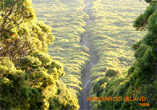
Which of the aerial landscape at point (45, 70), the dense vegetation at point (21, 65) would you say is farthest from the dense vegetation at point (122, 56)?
the dense vegetation at point (21, 65)

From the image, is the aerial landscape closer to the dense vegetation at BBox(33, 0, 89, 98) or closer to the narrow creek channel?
the narrow creek channel

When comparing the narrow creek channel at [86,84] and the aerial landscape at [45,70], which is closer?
the aerial landscape at [45,70]

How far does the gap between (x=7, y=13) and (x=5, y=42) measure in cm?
270

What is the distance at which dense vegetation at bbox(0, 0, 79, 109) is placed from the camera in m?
15.3

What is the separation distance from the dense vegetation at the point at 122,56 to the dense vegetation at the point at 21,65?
24.7 feet

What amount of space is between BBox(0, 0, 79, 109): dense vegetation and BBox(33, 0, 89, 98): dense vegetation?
2924 cm

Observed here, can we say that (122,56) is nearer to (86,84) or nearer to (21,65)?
(86,84)

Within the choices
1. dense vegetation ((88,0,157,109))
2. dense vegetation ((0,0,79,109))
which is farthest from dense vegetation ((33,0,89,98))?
dense vegetation ((0,0,79,109))

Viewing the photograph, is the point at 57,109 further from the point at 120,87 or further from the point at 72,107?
the point at 120,87

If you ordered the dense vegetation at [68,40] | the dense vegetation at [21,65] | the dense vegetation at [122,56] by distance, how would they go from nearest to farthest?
the dense vegetation at [21,65], the dense vegetation at [122,56], the dense vegetation at [68,40]

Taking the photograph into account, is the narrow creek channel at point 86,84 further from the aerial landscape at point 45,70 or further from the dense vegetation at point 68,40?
the aerial landscape at point 45,70

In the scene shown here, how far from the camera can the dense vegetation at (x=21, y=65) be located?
1527cm

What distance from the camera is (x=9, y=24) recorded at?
18.6m

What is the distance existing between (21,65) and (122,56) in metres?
72.9
